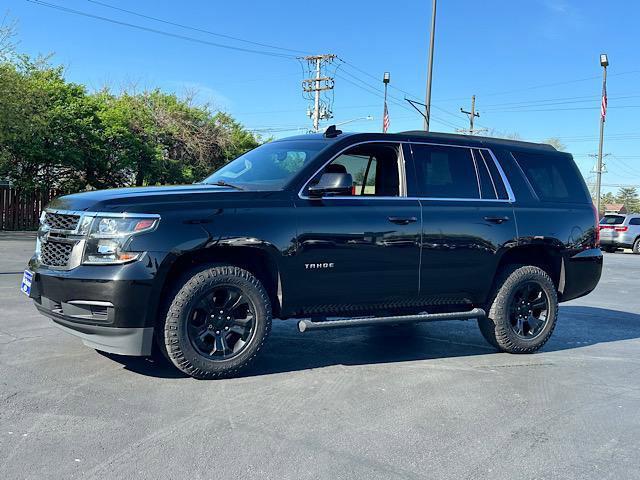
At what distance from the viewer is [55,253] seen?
468 cm

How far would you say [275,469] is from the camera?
3.34 metres

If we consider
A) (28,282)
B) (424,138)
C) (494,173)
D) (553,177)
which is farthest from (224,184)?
(553,177)

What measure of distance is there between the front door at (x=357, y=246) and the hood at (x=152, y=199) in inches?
21.0

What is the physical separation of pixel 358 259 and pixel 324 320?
→ 60 cm

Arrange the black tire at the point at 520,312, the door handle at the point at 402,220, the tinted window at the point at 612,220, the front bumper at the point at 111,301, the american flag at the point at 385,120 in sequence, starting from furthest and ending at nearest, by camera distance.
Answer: the american flag at the point at 385,120, the tinted window at the point at 612,220, the black tire at the point at 520,312, the door handle at the point at 402,220, the front bumper at the point at 111,301

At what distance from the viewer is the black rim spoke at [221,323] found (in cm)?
475

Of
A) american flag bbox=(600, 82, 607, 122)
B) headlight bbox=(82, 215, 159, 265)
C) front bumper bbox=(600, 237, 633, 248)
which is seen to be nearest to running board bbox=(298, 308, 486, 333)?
headlight bbox=(82, 215, 159, 265)

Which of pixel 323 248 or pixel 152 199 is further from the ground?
pixel 152 199

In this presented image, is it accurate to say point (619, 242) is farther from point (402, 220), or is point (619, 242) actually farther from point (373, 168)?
point (402, 220)

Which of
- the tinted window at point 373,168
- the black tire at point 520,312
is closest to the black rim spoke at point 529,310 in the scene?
the black tire at point 520,312

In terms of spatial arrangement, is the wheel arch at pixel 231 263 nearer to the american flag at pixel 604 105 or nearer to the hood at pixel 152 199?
the hood at pixel 152 199

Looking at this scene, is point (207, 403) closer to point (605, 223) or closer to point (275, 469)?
point (275, 469)

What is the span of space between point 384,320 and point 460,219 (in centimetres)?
124

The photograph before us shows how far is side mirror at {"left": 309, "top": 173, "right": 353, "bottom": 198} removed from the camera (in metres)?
5.06
